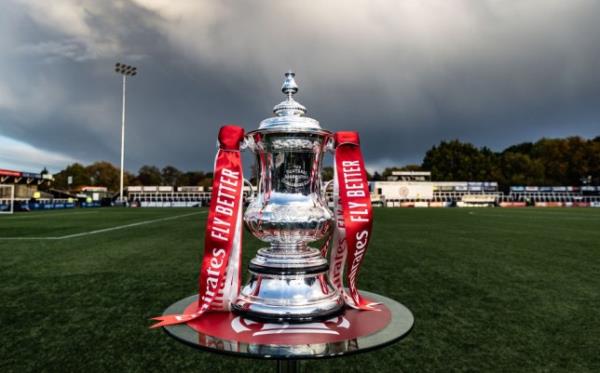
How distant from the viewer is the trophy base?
1.11m

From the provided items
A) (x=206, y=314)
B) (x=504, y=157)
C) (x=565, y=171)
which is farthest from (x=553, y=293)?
(x=504, y=157)

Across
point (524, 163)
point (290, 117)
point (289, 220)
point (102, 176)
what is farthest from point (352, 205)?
point (102, 176)

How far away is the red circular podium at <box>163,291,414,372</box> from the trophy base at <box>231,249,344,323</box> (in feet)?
0.08

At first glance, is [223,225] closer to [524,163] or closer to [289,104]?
[289,104]

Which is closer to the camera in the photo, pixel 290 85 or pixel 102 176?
pixel 290 85

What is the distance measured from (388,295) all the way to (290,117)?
2882 millimetres

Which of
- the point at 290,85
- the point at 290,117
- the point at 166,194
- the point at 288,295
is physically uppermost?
the point at 290,85

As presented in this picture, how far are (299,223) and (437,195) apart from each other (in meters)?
64.2

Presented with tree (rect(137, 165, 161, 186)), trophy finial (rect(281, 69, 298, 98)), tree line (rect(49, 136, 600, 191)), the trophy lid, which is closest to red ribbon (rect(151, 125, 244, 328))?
the trophy lid

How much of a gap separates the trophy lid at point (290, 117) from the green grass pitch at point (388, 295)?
62.8 inches

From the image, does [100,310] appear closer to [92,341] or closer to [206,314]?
[92,341]

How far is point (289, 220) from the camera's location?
122cm

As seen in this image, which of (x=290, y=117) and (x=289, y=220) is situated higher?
(x=290, y=117)

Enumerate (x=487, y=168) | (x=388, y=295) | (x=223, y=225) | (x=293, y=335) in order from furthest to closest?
1. (x=487, y=168)
2. (x=388, y=295)
3. (x=223, y=225)
4. (x=293, y=335)
